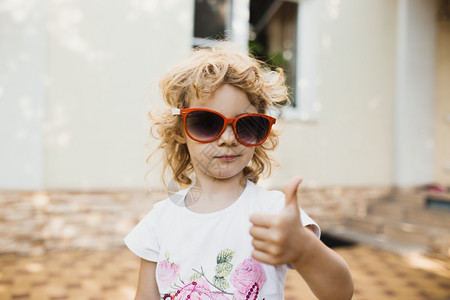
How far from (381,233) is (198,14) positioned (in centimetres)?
419

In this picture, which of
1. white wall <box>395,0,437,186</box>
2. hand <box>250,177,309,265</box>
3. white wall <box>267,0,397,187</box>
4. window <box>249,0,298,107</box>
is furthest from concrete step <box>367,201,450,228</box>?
hand <box>250,177,309,265</box>

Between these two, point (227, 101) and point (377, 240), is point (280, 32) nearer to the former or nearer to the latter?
point (377, 240)

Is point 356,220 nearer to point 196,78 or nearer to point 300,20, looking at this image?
point 300,20

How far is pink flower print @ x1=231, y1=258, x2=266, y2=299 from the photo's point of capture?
3.48 feet

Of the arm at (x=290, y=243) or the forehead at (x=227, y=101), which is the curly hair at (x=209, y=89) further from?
the arm at (x=290, y=243)

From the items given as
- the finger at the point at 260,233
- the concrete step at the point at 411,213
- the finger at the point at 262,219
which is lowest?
the concrete step at the point at 411,213

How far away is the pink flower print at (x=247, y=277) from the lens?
3.48 feet

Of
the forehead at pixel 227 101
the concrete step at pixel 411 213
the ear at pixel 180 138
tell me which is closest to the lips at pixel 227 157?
the forehead at pixel 227 101

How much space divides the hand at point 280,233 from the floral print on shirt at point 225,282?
292 mm

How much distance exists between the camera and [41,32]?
4.69m

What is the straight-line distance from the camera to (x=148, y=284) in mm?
1236

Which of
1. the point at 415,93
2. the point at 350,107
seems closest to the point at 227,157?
the point at 350,107

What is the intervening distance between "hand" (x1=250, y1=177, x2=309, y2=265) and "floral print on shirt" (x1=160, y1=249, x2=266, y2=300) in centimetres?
29

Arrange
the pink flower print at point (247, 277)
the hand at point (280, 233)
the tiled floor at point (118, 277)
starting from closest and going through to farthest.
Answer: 1. the hand at point (280, 233)
2. the pink flower print at point (247, 277)
3. the tiled floor at point (118, 277)
